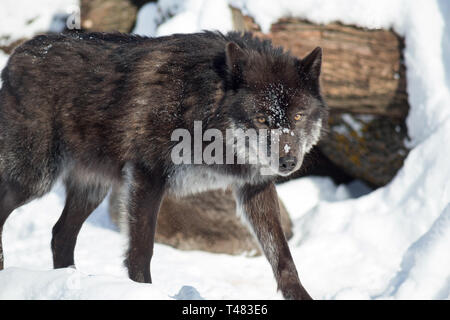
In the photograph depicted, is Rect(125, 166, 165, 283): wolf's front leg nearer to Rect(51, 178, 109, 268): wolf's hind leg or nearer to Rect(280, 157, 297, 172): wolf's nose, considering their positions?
Rect(51, 178, 109, 268): wolf's hind leg

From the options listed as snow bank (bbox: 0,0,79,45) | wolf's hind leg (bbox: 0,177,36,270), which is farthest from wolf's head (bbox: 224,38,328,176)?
snow bank (bbox: 0,0,79,45)

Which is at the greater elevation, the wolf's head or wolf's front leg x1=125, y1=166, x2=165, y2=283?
the wolf's head

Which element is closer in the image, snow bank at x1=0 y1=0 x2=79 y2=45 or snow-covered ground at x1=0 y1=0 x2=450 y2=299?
snow-covered ground at x1=0 y1=0 x2=450 y2=299

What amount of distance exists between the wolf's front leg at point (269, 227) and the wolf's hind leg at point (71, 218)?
1235 mm

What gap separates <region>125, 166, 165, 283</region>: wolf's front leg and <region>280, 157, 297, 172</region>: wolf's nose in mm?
901

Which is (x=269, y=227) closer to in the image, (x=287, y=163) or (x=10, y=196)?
(x=287, y=163)

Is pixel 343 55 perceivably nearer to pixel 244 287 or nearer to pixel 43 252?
pixel 244 287

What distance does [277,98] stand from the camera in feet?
12.4

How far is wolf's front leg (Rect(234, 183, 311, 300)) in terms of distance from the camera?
12.8ft

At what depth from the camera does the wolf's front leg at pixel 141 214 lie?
13.3ft

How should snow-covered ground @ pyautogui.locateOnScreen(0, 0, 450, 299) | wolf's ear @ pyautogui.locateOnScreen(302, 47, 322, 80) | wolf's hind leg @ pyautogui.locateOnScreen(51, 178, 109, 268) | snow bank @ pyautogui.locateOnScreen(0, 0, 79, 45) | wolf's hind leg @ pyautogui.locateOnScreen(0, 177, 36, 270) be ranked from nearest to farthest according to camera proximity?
wolf's ear @ pyautogui.locateOnScreen(302, 47, 322, 80) < wolf's hind leg @ pyautogui.locateOnScreen(0, 177, 36, 270) < wolf's hind leg @ pyautogui.locateOnScreen(51, 178, 109, 268) < snow-covered ground @ pyautogui.locateOnScreen(0, 0, 450, 299) < snow bank @ pyautogui.locateOnScreen(0, 0, 79, 45)

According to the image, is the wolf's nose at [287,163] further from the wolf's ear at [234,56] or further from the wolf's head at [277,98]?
the wolf's ear at [234,56]

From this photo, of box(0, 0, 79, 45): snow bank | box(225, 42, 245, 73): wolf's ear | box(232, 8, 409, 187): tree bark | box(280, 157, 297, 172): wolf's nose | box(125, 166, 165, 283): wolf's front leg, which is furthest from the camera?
box(0, 0, 79, 45): snow bank

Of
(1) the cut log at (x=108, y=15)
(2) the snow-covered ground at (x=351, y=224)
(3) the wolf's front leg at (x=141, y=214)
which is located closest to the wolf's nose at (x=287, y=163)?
(3) the wolf's front leg at (x=141, y=214)
